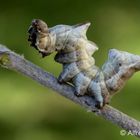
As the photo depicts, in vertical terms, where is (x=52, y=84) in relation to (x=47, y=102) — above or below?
above

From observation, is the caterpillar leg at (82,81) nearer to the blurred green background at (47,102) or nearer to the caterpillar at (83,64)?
the caterpillar at (83,64)

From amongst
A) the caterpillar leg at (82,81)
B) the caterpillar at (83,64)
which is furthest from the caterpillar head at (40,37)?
the caterpillar leg at (82,81)

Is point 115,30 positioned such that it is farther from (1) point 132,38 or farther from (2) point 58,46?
(2) point 58,46

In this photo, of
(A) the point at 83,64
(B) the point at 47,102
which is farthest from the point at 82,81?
(B) the point at 47,102

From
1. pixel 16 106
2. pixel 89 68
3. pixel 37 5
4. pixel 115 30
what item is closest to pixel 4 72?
pixel 16 106

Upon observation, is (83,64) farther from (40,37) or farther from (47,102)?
(47,102)
